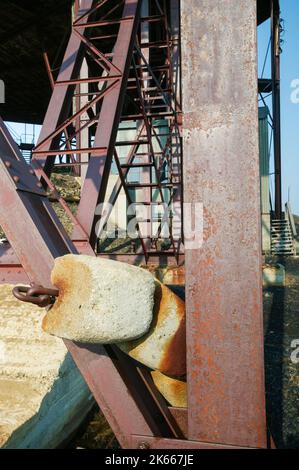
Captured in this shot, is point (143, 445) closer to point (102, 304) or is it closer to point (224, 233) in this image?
point (102, 304)

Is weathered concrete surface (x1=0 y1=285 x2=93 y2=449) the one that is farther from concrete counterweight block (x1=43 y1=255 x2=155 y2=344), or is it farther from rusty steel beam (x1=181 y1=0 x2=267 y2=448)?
rusty steel beam (x1=181 y1=0 x2=267 y2=448)

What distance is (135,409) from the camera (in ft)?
4.89

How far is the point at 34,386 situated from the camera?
3408 millimetres

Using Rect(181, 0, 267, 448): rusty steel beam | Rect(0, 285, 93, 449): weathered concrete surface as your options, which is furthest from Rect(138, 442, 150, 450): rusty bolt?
Rect(0, 285, 93, 449): weathered concrete surface

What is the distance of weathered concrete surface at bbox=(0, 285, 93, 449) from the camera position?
9.83 feet

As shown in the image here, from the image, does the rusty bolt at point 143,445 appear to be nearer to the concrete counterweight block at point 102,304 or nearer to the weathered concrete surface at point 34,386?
the concrete counterweight block at point 102,304

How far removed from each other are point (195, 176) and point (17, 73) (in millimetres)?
20358

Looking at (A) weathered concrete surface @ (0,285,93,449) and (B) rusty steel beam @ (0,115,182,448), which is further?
(A) weathered concrete surface @ (0,285,93,449)

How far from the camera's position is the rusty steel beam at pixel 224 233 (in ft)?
4.37

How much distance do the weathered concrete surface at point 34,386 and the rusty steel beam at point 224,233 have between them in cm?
208

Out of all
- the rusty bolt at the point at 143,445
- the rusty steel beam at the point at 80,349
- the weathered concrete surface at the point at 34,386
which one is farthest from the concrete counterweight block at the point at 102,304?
the weathered concrete surface at the point at 34,386

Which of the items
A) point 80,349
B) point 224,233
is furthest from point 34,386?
point 224,233

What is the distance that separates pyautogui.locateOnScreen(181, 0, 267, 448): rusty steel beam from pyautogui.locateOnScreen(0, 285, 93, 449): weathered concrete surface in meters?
2.08
